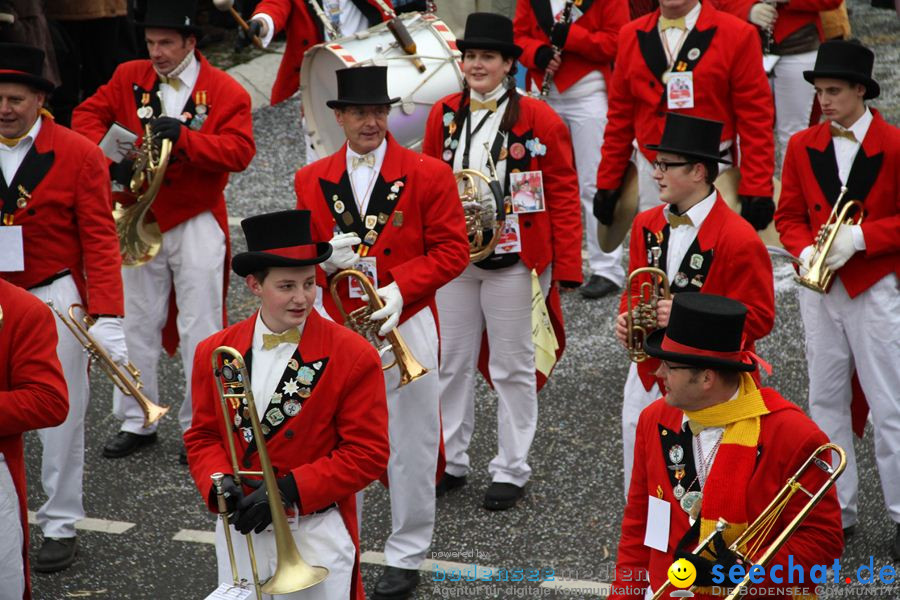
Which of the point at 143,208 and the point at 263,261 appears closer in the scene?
the point at 263,261

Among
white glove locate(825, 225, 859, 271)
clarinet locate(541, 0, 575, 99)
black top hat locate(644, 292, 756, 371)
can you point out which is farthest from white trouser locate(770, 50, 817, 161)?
black top hat locate(644, 292, 756, 371)

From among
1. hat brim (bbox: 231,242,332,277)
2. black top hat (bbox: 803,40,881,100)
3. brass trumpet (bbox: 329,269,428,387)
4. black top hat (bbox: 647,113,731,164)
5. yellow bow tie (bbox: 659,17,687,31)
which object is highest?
black top hat (bbox: 803,40,881,100)

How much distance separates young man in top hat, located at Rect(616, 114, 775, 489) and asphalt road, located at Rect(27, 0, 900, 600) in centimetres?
120

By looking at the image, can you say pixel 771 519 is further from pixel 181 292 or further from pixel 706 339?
pixel 181 292

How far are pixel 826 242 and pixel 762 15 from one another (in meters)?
4.08

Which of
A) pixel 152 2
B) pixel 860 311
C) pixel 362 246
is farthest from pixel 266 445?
pixel 152 2

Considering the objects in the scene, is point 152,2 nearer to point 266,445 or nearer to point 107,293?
point 107,293

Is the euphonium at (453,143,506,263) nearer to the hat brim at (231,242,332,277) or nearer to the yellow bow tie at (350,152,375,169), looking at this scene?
the yellow bow tie at (350,152,375,169)

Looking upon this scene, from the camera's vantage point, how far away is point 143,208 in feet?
25.7

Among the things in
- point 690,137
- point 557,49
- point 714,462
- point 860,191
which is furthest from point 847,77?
point 557,49

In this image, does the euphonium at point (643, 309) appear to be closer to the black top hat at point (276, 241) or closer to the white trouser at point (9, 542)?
the black top hat at point (276, 241)

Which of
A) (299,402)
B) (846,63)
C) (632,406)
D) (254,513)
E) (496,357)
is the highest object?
(846,63)

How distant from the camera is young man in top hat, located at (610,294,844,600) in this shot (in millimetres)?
4344

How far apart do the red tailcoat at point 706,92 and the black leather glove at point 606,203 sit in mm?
47
